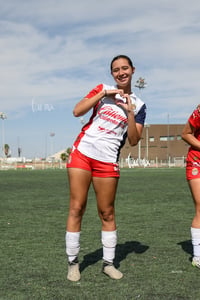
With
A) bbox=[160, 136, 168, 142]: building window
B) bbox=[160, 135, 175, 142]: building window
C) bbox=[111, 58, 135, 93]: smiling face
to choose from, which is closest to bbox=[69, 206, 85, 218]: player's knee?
bbox=[111, 58, 135, 93]: smiling face

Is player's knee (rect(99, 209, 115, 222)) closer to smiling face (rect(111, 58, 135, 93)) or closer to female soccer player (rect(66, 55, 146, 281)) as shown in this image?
female soccer player (rect(66, 55, 146, 281))

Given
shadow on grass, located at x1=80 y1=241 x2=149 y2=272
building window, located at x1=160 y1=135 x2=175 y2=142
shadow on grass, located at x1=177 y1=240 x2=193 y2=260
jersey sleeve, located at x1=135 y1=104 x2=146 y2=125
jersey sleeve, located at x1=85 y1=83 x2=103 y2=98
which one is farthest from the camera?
building window, located at x1=160 y1=135 x2=175 y2=142

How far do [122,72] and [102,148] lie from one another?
2.60 ft

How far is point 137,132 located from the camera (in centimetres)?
404

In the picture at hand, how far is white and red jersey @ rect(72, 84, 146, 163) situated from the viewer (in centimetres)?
403

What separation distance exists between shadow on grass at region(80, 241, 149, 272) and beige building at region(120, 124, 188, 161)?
89.9 meters

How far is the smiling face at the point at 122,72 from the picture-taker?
407cm

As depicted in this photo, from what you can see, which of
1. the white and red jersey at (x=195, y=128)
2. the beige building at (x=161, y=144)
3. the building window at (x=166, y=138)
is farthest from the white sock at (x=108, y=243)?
the building window at (x=166, y=138)

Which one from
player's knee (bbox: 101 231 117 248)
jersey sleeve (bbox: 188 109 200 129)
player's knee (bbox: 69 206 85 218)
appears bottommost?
player's knee (bbox: 101 231 117 248)

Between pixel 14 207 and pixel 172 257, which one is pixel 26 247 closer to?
pixel 172 257

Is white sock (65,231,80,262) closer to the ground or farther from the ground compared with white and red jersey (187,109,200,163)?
closer to the ground

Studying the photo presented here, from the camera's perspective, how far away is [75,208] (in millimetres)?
4066

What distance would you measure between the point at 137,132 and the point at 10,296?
6.32 ft

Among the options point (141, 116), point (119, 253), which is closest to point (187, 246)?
point (119, 253)
